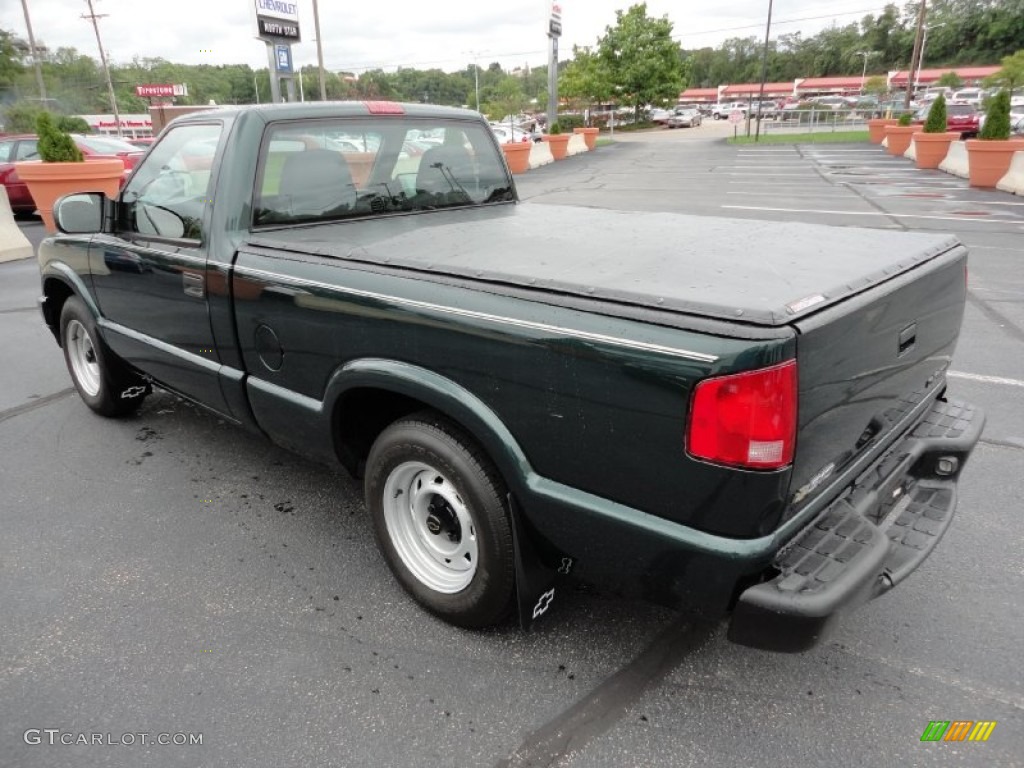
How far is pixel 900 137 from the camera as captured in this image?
24.5m

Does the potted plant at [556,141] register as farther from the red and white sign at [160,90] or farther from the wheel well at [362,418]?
the red and white sign at [160,90]

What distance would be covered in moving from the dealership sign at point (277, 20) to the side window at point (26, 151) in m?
5.17

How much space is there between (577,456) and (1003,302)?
22.0 ft

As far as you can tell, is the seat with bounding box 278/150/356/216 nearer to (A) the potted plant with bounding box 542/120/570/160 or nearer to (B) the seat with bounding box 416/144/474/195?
(B) the seat with bounding box 416/144/474/195

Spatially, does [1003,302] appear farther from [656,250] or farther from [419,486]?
[419,486]

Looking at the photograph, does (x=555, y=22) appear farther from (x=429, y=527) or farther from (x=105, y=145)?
(x=429, y=527)

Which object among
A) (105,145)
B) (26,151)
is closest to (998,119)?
(105,145)

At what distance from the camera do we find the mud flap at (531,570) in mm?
2203

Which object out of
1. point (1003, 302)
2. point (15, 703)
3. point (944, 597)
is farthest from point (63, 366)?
point (1003, 302)

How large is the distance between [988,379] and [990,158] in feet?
43.1

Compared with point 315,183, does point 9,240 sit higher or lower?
lower

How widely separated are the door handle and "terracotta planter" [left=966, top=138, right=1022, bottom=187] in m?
17.1

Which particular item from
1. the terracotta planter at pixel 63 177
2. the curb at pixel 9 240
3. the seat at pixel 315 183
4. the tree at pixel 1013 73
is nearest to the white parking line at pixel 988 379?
the seat at pixel 315 183

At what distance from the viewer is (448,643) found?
2.51 metres
